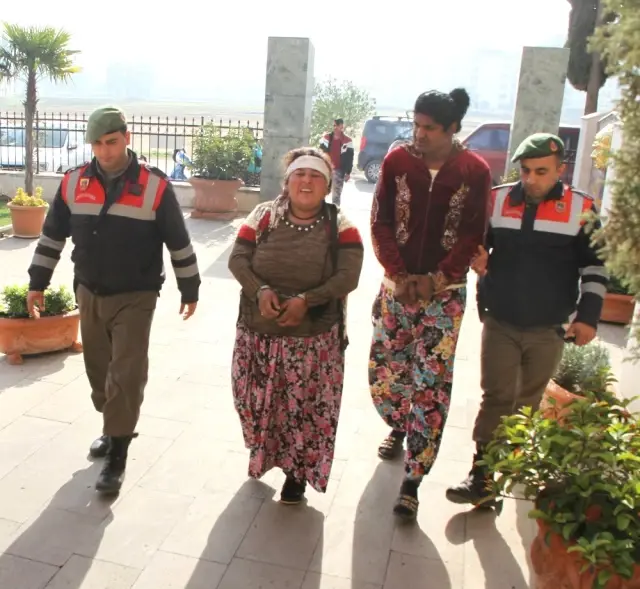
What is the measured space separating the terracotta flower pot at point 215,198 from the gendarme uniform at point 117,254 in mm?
7702

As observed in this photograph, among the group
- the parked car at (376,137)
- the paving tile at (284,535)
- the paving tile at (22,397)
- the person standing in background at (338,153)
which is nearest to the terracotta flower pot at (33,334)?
the paving tile at (22,397)

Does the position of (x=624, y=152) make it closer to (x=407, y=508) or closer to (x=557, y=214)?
(x=557, y=214)

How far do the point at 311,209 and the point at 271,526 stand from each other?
1.44 meters

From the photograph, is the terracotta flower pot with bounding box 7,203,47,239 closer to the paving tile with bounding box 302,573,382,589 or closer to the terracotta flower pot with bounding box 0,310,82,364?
the terracotta flower pot with bounding box 0,310,82,364

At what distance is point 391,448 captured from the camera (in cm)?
396

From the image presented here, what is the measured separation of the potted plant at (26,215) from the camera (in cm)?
908

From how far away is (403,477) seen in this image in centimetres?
368

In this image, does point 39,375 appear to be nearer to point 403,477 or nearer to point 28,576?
point 28,576

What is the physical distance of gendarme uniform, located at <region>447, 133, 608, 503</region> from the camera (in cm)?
325

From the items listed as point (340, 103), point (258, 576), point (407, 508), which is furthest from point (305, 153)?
point (340, 103)

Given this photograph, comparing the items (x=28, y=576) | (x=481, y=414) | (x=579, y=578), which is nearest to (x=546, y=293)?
(x=481, y=414)

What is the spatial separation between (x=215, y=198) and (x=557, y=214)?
8.64m

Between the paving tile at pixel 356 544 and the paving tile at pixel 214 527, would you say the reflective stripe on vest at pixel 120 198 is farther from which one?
the paving tile at pixel 356 544

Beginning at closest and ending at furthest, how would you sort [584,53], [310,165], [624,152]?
[624,152]
[310,165]
[584,53]
